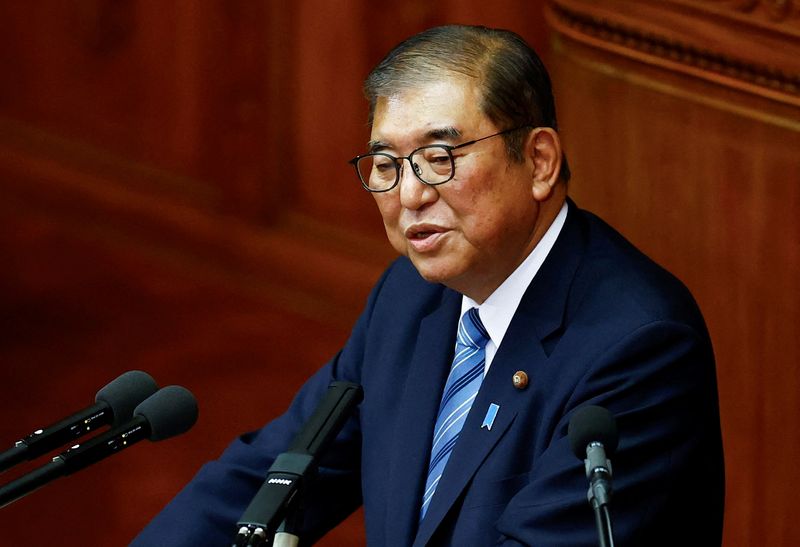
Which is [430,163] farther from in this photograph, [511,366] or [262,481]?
[262,481]

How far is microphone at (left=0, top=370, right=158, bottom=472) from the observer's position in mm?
2305

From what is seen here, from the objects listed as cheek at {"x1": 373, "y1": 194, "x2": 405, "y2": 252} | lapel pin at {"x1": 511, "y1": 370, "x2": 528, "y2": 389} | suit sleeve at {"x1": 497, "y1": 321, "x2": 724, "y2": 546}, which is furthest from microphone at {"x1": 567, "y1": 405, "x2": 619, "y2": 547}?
cheek at {"x1": 373, "y1": 194, "x2": 405, "y2": 252}

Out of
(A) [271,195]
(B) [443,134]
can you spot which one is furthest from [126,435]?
(A) [271,195]

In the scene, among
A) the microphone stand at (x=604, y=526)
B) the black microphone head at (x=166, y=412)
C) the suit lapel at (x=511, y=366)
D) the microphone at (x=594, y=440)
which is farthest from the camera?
the suit lapel at (x=511, y=366)

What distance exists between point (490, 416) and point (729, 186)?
4.19 ft

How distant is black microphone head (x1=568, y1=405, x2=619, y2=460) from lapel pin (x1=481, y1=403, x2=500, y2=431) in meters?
0.54

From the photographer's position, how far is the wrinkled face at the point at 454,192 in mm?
2789

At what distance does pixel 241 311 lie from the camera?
16.2ft

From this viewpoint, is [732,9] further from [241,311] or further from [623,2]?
[241,311]

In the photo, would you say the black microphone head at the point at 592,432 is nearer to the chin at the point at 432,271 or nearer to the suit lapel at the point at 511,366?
the suit lapel at the point at 511,366

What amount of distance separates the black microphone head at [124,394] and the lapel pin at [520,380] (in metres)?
0.64

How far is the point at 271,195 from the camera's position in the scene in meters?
4.85

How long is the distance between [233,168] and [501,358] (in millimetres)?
2222

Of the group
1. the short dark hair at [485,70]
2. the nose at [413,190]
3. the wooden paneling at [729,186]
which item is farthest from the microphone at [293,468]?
the wooden paneling at [729,186]
